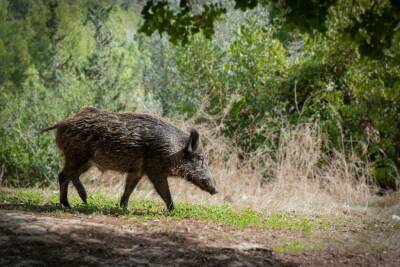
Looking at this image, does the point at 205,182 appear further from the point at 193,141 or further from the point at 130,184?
the point at 130,184

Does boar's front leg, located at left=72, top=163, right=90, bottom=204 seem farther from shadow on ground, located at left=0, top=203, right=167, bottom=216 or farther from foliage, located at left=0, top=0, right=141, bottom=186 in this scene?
foliage, located at left=0, top=0, right=141, bottom=186

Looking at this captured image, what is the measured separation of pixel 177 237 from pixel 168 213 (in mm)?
1477

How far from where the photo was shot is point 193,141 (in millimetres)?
8195

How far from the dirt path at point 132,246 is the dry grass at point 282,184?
2.96 meters

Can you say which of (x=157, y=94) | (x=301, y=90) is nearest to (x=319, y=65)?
(x=301, y=90)

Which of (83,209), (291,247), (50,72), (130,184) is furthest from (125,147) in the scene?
(50,72)

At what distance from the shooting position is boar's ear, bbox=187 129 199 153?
26.5 feet

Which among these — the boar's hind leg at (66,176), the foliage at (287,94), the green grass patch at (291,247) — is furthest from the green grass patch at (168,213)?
the foliage at (287,94)

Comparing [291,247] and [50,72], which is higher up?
[50,72]

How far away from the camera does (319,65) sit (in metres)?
14.2

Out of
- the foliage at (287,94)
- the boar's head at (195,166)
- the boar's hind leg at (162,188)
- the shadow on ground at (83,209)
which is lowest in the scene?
the shadow on ground at (83,209)

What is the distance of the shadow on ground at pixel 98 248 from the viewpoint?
17.1 feet

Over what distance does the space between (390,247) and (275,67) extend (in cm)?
801

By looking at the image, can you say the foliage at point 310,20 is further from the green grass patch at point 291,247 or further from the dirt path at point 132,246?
the green grass patch at point 291,247
